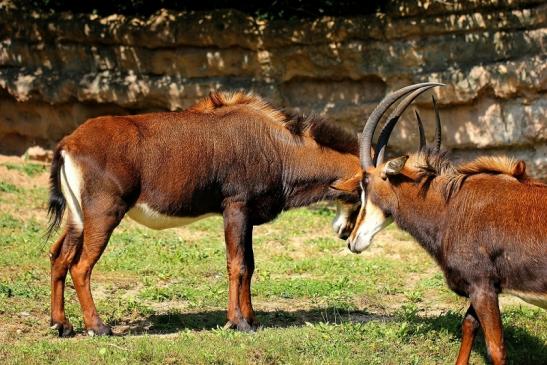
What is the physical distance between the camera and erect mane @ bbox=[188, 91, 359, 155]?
394 inches

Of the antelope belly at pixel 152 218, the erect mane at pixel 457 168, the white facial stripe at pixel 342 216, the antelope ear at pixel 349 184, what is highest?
the erect mane at pixel 457 168

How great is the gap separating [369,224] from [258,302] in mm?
2268

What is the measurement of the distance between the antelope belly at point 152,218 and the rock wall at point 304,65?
5442 mm

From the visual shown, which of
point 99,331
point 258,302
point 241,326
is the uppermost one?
point 99,331

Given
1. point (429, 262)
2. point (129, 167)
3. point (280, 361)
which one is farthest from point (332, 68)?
point (280, 361)

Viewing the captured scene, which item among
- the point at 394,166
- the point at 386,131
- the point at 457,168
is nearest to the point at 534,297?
the point at 457,168

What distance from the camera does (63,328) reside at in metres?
9.05

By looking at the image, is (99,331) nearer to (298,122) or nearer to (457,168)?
(298,122)

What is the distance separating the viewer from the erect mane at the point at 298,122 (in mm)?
10016

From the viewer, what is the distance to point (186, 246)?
41.2 ft

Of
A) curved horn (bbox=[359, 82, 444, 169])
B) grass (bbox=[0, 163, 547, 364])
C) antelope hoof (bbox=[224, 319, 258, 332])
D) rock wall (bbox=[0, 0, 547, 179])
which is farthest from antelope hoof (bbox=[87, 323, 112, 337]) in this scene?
rock wall (bbox=[0, 0, 547, 179])

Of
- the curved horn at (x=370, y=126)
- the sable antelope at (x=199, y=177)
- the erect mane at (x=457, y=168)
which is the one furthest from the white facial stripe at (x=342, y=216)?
the erect mane at (x=457, y=168)

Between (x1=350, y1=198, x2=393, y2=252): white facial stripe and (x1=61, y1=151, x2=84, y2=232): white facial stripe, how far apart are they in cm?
246

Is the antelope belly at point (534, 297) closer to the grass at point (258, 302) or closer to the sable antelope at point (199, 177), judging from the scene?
the grass at point (258, 302)
